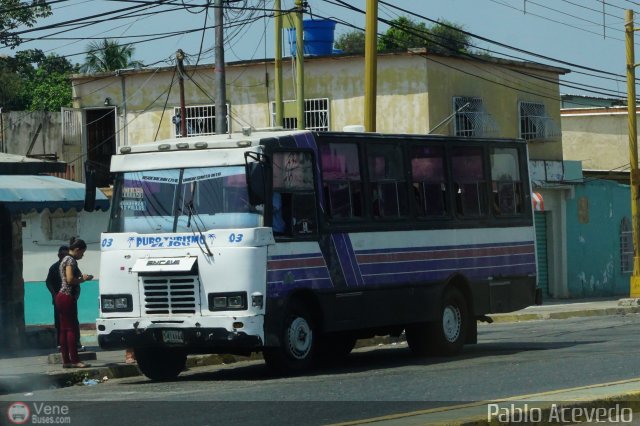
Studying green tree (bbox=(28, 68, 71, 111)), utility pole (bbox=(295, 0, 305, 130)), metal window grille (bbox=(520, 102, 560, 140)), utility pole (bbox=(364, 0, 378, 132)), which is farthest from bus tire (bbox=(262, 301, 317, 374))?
green tree (bbox=(28, 68, 71, 111))

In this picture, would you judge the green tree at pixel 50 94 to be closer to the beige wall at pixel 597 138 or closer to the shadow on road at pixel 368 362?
the beige wall at pixel 597 138

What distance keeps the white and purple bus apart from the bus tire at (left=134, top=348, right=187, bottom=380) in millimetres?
19

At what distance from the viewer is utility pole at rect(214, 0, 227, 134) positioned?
24.5 metres

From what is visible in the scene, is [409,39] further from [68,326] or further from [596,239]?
[68,326]

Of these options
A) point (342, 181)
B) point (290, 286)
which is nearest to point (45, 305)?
point (342, 181)

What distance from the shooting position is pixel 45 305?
2917cm

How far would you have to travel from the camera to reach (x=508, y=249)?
20156mm

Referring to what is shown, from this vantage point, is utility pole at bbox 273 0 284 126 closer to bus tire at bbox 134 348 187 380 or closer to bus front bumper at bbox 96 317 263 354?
bus tire at bbox 134 348 187 380

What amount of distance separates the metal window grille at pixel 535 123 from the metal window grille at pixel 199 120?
9359mm

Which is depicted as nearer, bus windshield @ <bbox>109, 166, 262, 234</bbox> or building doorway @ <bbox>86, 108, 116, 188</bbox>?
bus windshield @ <bbox>109, 166, 262, 234</bbox>

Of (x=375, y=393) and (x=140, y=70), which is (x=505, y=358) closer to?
(x=375, y=393)

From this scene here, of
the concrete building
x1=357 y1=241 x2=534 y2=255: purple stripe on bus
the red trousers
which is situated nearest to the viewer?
the red trousers

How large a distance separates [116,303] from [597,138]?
38.8 meters

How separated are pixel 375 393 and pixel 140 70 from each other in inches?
1063
